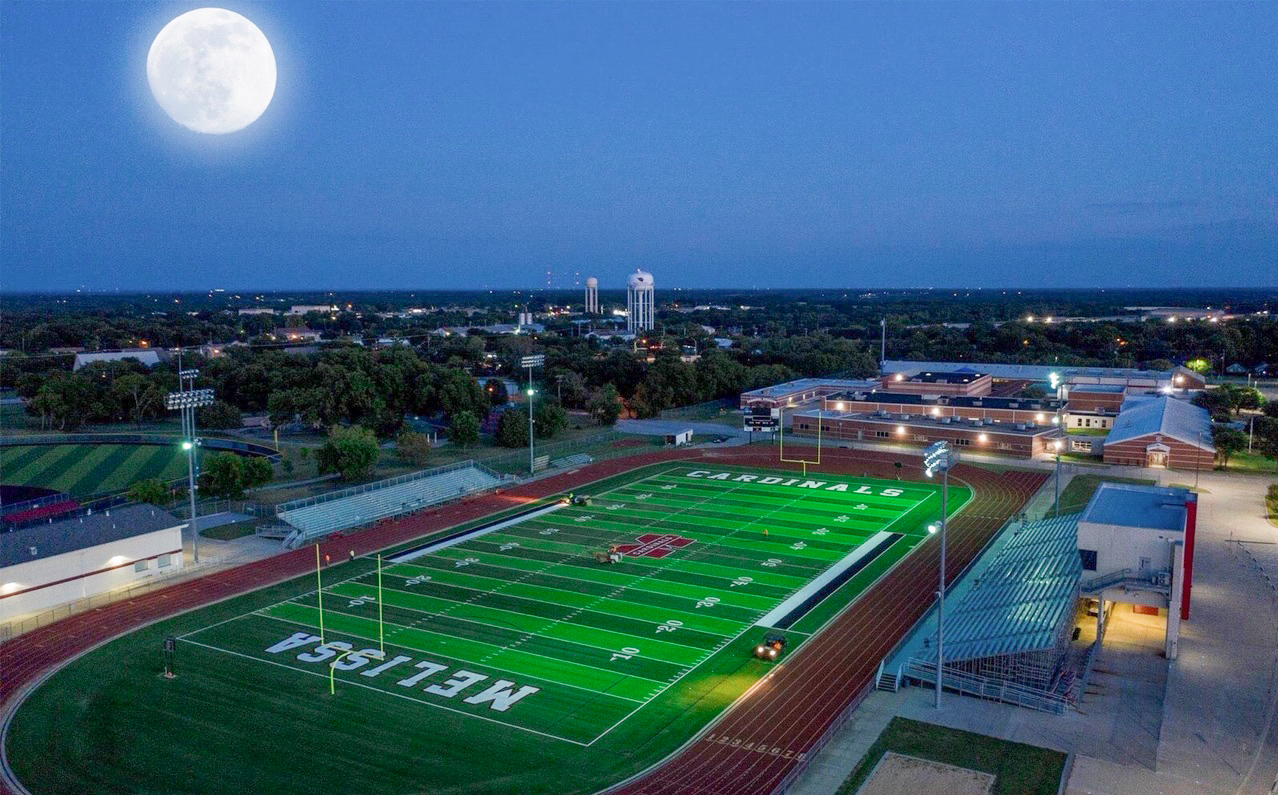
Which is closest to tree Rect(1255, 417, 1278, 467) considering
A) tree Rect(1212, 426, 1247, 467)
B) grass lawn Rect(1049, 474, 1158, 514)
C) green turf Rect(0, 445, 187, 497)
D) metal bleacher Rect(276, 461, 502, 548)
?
tree Rect(1212, 426, 1247, 467)

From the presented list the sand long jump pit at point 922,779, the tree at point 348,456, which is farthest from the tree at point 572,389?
the sand long jump pit at point 922,779

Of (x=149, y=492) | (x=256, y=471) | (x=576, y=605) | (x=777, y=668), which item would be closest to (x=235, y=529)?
(x=256, y=471)

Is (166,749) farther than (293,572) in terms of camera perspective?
No

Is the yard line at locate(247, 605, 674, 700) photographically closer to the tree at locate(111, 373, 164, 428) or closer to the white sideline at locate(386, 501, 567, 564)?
the white sideline at locate(386, 501, 567, 564)

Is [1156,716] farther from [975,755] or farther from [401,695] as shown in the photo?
[401,695]

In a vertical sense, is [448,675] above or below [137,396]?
below

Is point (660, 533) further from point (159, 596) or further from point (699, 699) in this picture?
point (159, 596)

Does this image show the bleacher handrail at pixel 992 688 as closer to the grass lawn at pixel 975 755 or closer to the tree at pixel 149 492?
the grass lawn at pixel 975 755

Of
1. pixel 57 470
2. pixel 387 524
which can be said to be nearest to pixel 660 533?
pixel 387 524
